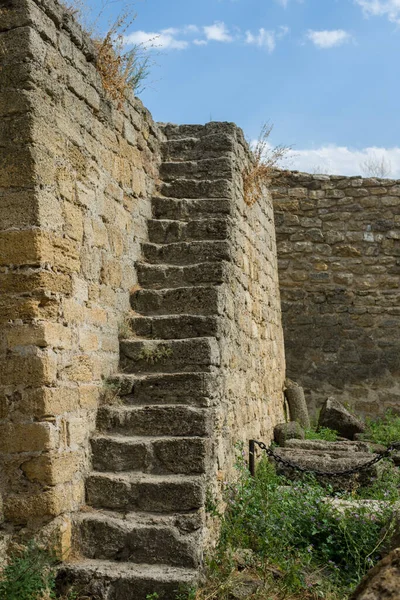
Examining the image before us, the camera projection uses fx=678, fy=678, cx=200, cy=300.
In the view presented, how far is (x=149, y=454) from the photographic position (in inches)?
168

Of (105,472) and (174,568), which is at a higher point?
(105,472)

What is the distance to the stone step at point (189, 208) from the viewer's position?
567cm

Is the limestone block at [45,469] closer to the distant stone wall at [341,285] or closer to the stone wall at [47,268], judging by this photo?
the stone wall at [47,268]

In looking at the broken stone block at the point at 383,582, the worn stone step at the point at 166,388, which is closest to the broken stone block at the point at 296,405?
the worn stone step at the point at 166,388

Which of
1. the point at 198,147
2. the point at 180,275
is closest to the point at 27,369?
the point at 180,275

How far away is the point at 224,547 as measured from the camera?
13.4 feet

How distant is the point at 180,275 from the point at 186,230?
0.49 metres

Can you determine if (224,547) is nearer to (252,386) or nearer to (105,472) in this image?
(105,472)

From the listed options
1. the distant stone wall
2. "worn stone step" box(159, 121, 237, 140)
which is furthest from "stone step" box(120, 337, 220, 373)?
the distant stone wall

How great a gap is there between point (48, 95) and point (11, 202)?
0.72 meters

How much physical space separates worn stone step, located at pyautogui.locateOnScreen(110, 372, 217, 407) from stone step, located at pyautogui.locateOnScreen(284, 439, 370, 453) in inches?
105

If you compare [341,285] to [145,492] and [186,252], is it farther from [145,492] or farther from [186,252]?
[145,492]

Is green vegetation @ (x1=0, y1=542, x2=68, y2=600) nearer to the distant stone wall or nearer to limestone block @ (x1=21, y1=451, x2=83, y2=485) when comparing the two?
limestone block @ (x1=21, y1=451, x2=83, y2=485)

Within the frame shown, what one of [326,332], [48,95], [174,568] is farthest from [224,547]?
[326,332]
